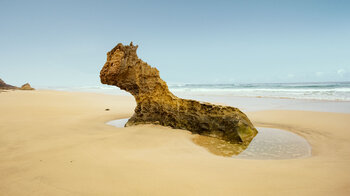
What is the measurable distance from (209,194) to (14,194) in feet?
5.57

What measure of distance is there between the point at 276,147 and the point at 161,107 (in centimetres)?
288

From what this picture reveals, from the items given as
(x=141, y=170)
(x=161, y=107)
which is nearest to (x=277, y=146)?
(x=161, y=107)

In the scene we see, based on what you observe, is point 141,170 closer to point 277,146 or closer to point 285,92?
point 277,146

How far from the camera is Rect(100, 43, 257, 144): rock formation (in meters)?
4.50

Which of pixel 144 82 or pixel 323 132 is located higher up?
pixel 144 82

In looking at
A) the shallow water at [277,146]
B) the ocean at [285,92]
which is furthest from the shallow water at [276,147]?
the ocean at [285,92]

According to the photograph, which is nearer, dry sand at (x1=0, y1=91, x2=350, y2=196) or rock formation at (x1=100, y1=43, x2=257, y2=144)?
dry sand at (x1=0, y1=91, x2=350, y2=196)

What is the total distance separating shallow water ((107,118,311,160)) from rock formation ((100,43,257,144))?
310 millimetres

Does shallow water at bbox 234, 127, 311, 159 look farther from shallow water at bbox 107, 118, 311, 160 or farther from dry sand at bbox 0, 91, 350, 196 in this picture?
dry sand at bbox 0, 91, 350, 196

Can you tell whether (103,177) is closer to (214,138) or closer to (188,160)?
(188,160)

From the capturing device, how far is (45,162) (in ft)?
7.68

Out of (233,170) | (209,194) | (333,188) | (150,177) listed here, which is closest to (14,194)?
(150,177)

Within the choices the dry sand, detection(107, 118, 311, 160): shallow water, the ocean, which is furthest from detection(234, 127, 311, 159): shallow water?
the ocean

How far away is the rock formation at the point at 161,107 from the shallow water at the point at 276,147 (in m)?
0.31
